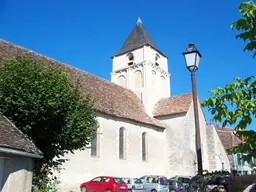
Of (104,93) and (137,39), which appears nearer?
(104,93)

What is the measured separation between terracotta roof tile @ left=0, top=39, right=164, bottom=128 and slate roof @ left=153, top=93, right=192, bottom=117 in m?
1.49

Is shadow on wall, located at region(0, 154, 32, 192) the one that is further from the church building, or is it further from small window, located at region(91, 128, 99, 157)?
small window, located at region(91, 128, 99, 157)

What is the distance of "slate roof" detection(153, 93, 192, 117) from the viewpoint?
30.8 m

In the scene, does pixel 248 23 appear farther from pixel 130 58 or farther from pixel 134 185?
pixel 130 58

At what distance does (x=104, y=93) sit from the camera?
89.3 feet

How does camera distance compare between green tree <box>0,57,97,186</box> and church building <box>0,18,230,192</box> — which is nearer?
green tree <box>0,57,97,186</box>

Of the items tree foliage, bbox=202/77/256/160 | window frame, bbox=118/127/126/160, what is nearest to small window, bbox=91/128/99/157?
window frame, bbox=118/127/126/160

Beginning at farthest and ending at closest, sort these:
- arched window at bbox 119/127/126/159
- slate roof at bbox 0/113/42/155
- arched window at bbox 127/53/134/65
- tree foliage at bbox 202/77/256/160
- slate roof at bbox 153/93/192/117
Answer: arched window at bbox 127/53/134/65, slate roof at bbox 153/93/192/117, arched window at bbox 119/127/126/159, slate roof at bbox 0/113/42/155, tree foliage at bbox 202/77/256/160

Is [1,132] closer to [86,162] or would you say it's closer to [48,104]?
[48,104]

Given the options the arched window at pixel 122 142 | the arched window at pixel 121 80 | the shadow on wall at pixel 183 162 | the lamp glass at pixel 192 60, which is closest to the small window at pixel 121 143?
the arched window at pixel 122 142

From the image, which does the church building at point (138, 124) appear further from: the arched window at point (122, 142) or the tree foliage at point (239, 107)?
the tree foliage at point (239, 107)

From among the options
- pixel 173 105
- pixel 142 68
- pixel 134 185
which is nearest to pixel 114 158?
pixel 134 185

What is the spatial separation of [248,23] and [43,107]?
31.2 feet

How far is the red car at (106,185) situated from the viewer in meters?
18.8
